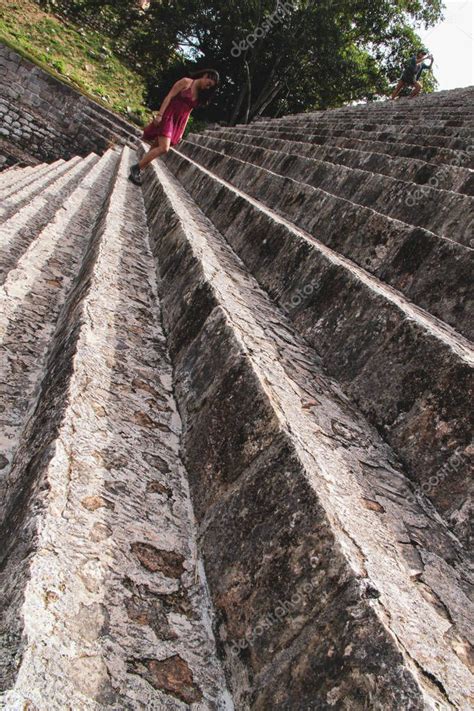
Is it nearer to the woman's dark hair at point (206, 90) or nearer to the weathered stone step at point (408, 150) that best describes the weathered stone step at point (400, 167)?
the weathered stone step at point (408, 150)

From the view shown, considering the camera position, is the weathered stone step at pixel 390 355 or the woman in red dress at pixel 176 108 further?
the woman in red dress at pixel 176 108

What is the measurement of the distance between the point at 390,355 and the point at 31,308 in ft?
5.50

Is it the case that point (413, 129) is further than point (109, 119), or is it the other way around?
point (109, 119)

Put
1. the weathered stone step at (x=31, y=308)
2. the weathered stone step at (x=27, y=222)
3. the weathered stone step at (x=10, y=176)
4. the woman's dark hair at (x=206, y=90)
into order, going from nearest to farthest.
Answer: the weathered stone step at (x=31, y=308) < the weathered stone step at (x=27, y=222) < the woman's dark hair at (x=206, y=90) < the weathered stone step at (x=10, y=176)

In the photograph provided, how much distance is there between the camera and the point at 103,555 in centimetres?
109

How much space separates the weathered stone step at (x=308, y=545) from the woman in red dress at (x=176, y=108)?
440 centimetres

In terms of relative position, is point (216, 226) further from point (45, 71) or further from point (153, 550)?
point (45, 71)

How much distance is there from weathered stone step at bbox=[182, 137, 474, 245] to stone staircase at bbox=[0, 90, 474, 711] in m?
0.03

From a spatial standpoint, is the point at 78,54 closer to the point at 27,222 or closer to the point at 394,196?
the point at 27,222

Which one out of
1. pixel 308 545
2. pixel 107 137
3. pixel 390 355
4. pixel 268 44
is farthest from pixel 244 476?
pixel 268 44

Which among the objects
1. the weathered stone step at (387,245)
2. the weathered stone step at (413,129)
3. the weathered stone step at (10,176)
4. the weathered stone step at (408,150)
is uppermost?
the weathered stone step at (413,129)

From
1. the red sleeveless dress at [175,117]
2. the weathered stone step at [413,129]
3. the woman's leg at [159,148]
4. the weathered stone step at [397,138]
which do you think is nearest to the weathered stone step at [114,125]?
the weathered stone step at [397,138]

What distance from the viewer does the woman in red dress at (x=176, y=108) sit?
5277mm

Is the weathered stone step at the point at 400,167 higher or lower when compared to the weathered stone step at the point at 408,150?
lower
